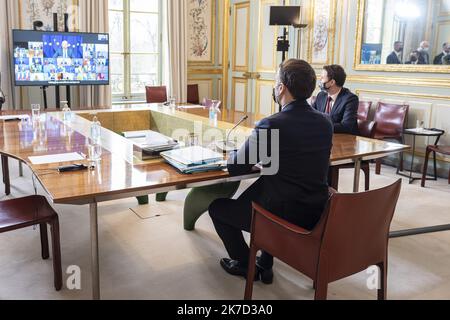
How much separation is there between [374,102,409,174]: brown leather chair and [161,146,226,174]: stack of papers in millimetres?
3019

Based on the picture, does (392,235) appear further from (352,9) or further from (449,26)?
(352,9)

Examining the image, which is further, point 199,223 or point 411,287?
point 199,223

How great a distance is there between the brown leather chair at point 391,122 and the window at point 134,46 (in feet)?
12.0

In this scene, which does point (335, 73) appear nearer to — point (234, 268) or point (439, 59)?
point (439, 59)

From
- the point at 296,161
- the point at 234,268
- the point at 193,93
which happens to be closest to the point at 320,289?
the point at 296,161

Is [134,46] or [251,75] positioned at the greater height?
[134,46]

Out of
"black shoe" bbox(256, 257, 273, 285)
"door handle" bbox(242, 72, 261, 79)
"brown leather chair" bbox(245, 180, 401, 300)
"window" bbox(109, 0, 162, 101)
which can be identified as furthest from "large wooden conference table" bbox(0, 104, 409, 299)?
"door handle" bbox(242, 72, 261, 79)

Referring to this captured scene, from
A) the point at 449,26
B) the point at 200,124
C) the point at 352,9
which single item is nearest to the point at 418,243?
the point at 200,124

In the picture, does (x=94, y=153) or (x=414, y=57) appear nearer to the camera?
(x=94, y=153)

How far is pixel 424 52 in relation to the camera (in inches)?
187

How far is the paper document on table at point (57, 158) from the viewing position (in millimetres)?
2289

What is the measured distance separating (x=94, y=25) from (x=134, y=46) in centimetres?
85

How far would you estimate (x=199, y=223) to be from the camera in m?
3.28
